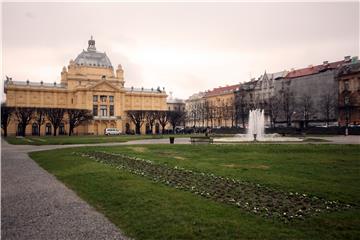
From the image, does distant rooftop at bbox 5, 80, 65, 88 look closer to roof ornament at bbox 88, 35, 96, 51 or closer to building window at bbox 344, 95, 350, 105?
roof ornament at bbox 88, 35, 96, 51

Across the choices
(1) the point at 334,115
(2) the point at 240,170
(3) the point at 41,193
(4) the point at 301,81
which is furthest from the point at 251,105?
(3) the point at 41,193

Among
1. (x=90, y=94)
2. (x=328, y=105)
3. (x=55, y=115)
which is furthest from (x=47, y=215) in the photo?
(x=90, y=94)

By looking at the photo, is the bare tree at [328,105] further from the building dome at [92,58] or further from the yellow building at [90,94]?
the building dome at [92,58]

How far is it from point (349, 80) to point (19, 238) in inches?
3379

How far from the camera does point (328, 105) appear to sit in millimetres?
77188

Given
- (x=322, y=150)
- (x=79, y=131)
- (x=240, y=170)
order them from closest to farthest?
(x=240, y=170)
(x=322, y=150)
(x=79, y=131)

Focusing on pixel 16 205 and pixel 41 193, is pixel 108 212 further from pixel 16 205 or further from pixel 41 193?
pixel 41 193

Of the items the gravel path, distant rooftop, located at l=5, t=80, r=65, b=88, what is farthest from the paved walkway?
distant rooftop, located at l=5, t=80, r=65, b=88

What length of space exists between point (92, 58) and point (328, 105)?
3184 inches

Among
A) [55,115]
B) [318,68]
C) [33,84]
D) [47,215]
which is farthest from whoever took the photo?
[33,84]

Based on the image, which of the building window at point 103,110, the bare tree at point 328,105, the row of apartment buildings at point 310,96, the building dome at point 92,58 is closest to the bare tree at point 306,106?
the row of apartment buildings at point 310,96

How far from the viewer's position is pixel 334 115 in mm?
79812

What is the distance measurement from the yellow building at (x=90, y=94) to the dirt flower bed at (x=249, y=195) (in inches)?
3460

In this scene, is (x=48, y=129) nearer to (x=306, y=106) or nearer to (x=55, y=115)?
(x=55, y=115)
